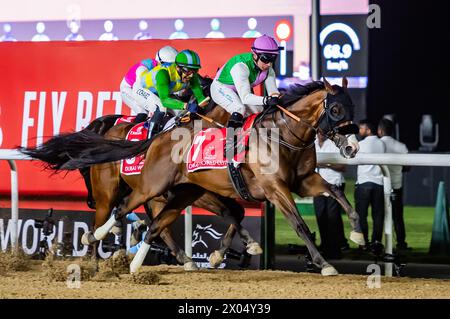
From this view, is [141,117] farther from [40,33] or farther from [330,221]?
[40,33]

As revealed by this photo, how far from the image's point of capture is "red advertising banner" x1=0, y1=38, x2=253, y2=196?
946cm

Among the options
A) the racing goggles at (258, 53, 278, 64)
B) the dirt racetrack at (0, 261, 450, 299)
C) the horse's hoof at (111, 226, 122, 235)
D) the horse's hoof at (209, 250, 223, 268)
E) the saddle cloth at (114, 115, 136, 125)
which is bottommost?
the dirt racetrack at (0, 261, 450, 299)

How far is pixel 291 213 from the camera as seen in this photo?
7.35m

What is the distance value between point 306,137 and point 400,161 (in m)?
1.11

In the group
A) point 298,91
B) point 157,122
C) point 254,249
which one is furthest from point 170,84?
point 254,249

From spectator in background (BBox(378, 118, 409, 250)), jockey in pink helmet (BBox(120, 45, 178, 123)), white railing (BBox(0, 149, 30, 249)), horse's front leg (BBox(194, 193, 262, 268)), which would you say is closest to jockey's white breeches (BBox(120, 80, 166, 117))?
jockey in pink helmet (BBox(120, 45, 178, 123))

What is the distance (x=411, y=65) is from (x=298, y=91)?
47.7 feet

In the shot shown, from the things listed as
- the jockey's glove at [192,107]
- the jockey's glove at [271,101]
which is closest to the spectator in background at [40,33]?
the jockey's glove at [192,107]

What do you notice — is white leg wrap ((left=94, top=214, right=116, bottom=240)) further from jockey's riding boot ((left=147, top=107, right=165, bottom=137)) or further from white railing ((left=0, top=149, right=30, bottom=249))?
white railing ((left=0, top=149, right=30, bottom=249))

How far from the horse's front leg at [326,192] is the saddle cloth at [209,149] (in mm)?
620
